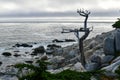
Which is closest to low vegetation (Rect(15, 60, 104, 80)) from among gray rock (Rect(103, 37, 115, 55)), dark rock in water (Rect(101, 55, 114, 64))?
dark rock in water (Rect(101, 55, 114, 64))

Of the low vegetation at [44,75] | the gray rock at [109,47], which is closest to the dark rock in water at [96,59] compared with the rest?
the gray rock at [109,47]

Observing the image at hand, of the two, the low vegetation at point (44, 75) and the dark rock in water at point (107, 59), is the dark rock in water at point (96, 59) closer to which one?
the dark rock in water at point (107, 59)

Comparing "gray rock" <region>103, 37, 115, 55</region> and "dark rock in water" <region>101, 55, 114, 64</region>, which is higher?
"gray rock" <region>103, 37, 115, 55</region>

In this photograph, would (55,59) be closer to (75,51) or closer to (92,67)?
(75,51)

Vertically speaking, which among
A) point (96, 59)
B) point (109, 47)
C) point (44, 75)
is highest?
point (44, 75)

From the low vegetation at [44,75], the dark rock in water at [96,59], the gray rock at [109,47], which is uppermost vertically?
the low vegetation at [44,75]

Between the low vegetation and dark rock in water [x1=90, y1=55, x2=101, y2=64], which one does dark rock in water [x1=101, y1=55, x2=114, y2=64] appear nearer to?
dark rock in water [x1=90, y1=55, x2=101, y2=64]

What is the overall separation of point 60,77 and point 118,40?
69.9 ft

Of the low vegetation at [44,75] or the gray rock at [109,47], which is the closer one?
the low vegetation at [44,75]

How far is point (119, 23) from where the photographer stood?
1380 inches

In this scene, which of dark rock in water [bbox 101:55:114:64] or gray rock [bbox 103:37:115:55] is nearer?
dark rock in water [bbox 101:55:114:64]

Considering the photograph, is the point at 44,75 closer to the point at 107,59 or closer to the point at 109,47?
the point at 107,59

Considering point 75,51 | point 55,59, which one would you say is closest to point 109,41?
point 55,59

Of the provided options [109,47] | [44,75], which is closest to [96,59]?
[109,47]
